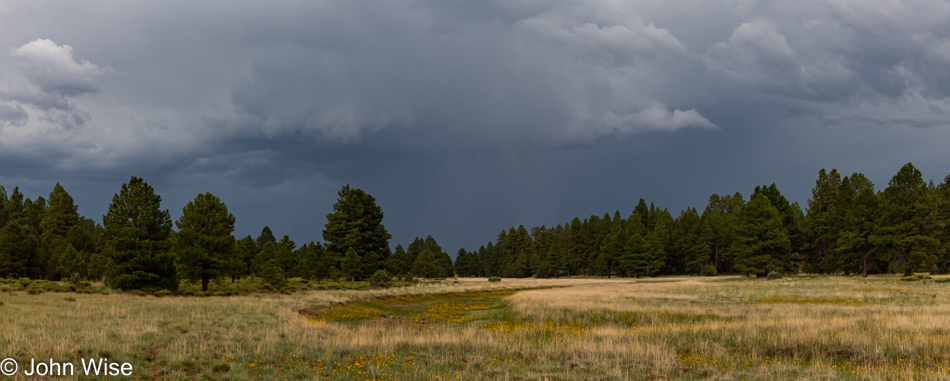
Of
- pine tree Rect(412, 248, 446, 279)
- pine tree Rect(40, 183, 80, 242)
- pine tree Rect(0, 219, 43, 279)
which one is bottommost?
pine tree Rect(412, 248, 446, 279)


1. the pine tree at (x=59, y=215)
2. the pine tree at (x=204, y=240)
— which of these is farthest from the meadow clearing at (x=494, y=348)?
the pine tree at (x=59, y=215)

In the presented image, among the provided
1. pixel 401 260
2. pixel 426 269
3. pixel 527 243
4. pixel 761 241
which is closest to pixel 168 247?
pixel 426 269

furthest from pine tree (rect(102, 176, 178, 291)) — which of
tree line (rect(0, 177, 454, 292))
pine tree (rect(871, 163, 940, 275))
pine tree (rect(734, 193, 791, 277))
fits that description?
pine tree (rect(871, 163, 940, 275))

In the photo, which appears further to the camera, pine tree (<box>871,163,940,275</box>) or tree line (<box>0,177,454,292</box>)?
pine tree (<box>871,163,940,275</box>)

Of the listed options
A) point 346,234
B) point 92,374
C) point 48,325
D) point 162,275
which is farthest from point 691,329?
point 346,234

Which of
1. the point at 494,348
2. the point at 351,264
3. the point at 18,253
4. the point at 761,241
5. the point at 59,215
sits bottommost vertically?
the point at 494,348

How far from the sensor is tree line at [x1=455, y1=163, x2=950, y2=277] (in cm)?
6419

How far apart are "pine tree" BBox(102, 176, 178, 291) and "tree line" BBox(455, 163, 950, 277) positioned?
73534 mm

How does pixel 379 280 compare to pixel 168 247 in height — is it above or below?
below

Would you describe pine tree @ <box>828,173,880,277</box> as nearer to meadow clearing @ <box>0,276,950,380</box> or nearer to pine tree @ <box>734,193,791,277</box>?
pine tree @ <box>734,193,791,277</box>

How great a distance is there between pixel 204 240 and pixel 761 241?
74.4 meters

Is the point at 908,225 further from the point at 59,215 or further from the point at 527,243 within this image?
the point at 59,215

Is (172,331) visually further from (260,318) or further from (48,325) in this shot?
(260,318)

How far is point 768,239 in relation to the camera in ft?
247
